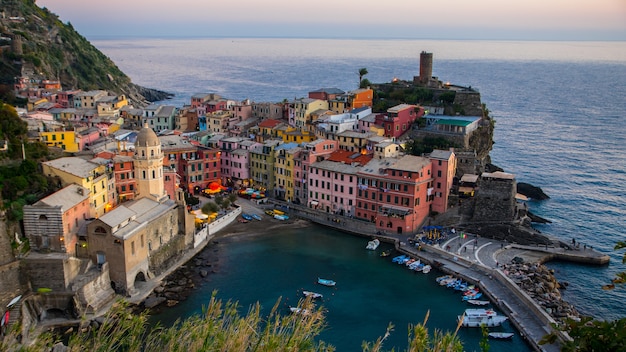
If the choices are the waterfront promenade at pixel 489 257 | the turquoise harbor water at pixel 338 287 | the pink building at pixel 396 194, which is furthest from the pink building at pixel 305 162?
the turquoise harbor water at pixel 338 287

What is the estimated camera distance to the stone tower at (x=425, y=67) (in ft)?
234

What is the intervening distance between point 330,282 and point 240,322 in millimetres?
24036

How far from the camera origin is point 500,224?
43938 millimetres

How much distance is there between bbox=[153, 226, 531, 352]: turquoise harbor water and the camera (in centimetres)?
3121

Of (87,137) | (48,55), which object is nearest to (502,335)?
(87,137)

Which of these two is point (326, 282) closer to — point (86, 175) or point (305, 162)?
point (305, 162)

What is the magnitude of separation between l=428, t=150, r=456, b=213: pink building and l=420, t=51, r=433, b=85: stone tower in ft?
92.3

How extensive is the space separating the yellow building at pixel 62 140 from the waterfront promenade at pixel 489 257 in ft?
66.3

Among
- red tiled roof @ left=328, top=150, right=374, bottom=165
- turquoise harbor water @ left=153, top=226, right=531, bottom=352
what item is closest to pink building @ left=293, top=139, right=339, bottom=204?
red tiled roof @ left=328, top=150, right=374, bottom=165

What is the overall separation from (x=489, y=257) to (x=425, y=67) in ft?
125

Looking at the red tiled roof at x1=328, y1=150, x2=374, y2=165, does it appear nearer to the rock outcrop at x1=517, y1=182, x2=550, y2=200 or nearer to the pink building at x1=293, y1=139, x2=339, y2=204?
the pink building at x1=293, y1=139, x2=339, y2=204

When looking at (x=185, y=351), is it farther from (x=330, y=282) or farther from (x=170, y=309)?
(x=330, y=282)

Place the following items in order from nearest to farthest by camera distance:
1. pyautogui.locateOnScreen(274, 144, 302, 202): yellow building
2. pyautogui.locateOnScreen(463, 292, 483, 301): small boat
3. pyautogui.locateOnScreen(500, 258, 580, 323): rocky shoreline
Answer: pyautogui.locateOnScreen(500, 258, 580, 323): rocky shoreline → pyautogui.locateOnScreen(463, 292, 483, 301): small boat → pyautogui.locateOnScreen(274, 144, 302, 202): yellow building

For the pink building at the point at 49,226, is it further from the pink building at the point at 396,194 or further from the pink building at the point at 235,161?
the pink building at the point at 396,194
